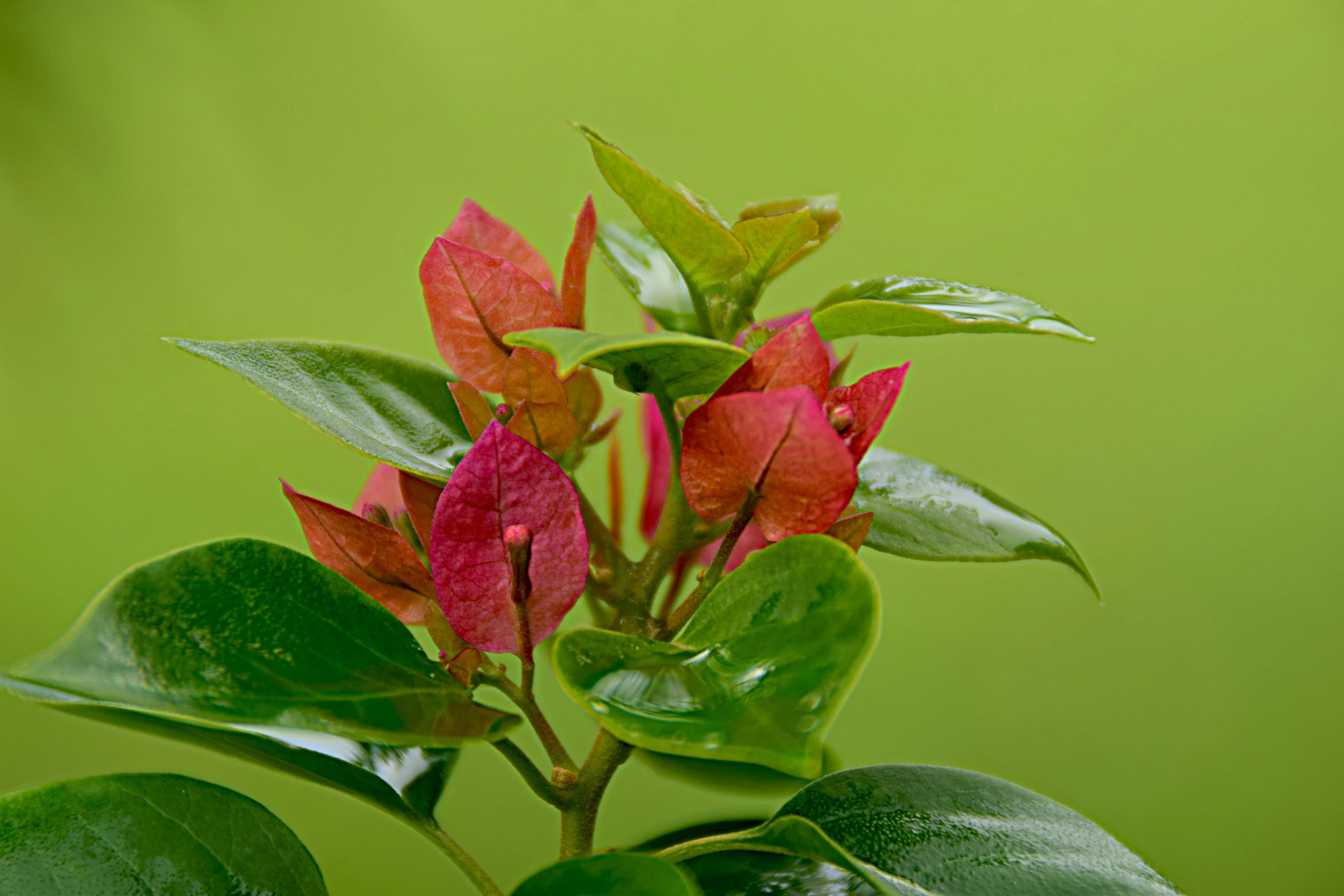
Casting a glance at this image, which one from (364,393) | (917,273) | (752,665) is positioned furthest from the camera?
(917,273)

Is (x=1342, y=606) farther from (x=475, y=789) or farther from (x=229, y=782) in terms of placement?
(x=229, y=782)

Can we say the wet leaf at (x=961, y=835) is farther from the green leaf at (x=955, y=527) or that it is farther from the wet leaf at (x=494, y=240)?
the wet leaf at (x=494, y=240)

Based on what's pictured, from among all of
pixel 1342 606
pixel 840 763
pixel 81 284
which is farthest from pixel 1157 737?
pixel 81 284

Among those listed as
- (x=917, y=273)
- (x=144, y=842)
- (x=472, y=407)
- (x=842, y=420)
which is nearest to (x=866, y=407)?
(x=842, y=420)

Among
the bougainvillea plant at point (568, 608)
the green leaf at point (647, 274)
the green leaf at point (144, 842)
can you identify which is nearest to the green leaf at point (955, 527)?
the bougainvillea plant at point (568, 608)

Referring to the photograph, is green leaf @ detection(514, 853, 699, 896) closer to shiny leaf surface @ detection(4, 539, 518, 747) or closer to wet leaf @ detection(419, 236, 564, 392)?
shiny leaf surface @ detection(4, 539, 518, 747)

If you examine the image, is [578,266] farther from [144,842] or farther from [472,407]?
[144,842]
